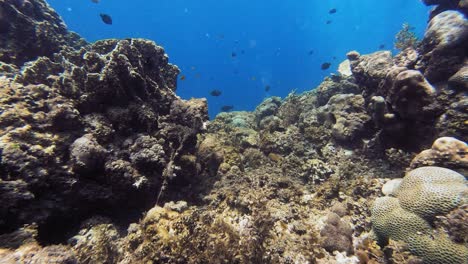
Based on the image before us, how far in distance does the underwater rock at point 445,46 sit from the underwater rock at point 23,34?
1304 cm

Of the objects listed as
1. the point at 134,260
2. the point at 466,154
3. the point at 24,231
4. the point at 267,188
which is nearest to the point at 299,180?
the point at 267,188

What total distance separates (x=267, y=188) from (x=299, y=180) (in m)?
1.45

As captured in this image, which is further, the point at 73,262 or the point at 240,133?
the point at 240,133

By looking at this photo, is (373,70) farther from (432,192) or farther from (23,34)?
(23,34)

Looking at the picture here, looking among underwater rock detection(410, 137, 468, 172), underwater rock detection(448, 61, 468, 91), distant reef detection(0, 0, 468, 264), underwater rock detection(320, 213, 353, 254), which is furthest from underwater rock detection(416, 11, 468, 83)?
underwater rock detection(320, 213, 353, 254)

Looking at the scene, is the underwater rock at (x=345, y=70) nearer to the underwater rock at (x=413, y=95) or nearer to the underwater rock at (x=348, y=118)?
the underwater rock at (x=348, y=118)

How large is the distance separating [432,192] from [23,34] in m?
13.6

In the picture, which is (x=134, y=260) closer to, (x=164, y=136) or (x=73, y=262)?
(x=73, y=262)

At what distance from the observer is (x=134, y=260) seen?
12.2ft

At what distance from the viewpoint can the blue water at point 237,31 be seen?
98562 mm

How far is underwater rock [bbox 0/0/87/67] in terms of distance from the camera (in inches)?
350

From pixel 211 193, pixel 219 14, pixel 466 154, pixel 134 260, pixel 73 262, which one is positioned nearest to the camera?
pixel 73 262

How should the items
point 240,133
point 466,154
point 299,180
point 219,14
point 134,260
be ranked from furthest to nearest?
point 219,14 → point 240,133 → point 299,180 → point 466,154 → point 134,260

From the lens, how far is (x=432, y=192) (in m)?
Result: 4.18
